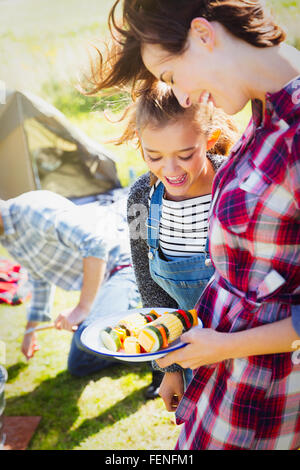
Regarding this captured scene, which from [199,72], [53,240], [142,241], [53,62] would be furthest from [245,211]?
[53,62]

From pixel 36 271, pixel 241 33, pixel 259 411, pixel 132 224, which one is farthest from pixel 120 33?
pixel 36 271

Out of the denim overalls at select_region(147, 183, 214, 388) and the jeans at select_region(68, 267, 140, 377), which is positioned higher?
the denim overalls at select_region(147, 183, 214, 388)

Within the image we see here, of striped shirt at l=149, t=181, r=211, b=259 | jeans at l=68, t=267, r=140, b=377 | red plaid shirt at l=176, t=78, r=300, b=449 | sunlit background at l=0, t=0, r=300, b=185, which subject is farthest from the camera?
sunlit background at l=0, t=0, r=300, b=185

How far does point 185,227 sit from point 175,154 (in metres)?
0.24

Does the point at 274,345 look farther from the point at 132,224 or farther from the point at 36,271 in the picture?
the point at 36,271

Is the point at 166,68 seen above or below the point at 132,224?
above

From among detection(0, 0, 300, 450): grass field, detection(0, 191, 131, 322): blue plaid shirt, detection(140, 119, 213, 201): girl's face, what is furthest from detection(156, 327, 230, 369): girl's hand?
detection(0, 191, 131, 322): blue plaid shirt

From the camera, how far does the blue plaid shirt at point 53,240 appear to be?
85.4 inches

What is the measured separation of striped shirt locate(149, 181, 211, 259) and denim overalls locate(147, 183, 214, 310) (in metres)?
0.03

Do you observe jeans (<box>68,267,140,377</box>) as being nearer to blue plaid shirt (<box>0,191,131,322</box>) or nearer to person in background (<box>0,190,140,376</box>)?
person in background (<box>0,190,140,376</box>)

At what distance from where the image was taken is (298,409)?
1067 millimetres

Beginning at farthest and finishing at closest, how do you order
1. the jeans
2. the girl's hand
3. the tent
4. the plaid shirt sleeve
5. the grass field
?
the tent → the plaid shirt sleeve → the jeans → the grass field → the girl's hand

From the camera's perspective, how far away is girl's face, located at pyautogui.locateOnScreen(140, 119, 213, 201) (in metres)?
1.35

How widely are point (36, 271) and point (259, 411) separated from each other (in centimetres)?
171
